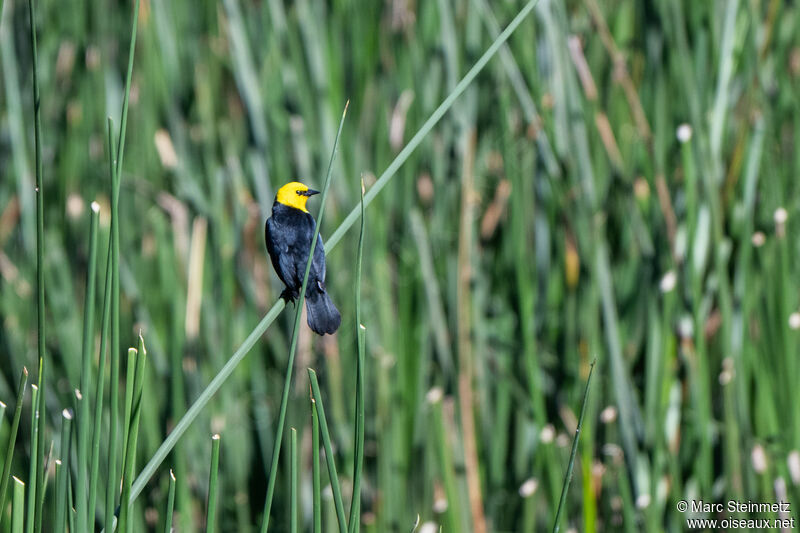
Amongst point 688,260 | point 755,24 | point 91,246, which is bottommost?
point 91,246

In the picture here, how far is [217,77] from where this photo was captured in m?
1.31

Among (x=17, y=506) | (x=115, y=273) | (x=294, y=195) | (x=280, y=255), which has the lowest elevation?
(x=17, y=506)

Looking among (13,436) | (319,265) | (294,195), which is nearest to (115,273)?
(13,436)

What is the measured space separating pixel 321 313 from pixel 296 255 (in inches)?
3.8

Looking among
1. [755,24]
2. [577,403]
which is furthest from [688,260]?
[755,24]

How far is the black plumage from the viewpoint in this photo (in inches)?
25.6

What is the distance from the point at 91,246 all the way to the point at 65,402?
78cm

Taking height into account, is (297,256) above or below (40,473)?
above

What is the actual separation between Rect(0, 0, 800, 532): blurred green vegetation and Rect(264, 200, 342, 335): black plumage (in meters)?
0.33

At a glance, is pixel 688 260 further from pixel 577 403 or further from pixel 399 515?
pixel 399 515

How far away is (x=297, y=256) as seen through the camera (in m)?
0.71

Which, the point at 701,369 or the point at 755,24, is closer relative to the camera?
the point at 701,369

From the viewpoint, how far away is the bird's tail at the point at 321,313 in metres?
0.61

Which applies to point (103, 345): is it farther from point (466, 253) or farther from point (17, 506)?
point (466, 253)
